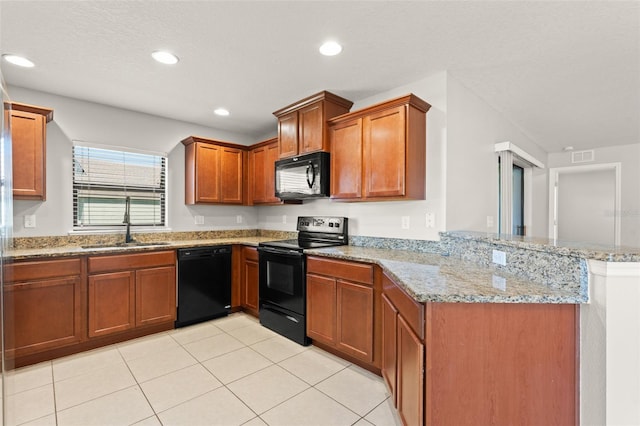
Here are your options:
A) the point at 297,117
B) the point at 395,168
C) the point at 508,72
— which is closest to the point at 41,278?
the point at 297,117

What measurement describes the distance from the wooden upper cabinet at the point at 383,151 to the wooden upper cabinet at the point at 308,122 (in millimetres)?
167

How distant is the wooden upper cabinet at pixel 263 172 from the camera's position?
3990 mm

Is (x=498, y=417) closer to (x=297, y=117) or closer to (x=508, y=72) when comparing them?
(x=508, y=72)

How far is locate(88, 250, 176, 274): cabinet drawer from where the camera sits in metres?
2.84

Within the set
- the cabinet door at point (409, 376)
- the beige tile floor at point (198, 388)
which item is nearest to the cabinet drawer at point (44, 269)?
the beige tile floor at point (198, 388)

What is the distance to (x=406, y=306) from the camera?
1667 mm

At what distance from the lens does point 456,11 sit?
1.79 meters

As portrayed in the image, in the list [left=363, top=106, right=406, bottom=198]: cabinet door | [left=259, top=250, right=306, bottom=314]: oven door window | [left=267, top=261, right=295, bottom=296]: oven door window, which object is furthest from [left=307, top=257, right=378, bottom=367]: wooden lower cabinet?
[left=363, top=106, right=406, bottom=198]: cabinet door

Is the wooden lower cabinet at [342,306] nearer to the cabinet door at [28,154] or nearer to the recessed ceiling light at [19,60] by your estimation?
the cabinet door at [28,154]

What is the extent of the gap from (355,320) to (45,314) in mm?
2693

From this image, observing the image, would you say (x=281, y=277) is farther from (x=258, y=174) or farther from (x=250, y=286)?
(x=258, y=174)

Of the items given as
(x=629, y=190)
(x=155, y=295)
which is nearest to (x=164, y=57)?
(x=155, y=295)

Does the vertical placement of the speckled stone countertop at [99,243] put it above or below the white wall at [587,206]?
below

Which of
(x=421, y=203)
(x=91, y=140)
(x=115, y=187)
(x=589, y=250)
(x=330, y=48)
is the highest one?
(x=330, y=48)
